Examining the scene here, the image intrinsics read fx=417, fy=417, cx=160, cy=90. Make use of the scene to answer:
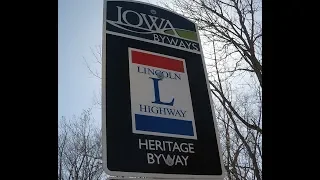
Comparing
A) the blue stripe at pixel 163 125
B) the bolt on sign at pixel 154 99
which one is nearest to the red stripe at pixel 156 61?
the bolt on sign at pixel 154 99

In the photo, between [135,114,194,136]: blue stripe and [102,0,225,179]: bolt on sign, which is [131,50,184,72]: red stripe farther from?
[135,114,194,136]: blue stripe

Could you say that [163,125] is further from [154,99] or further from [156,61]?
[156,61]

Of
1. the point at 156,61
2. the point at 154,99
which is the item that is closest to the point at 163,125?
the point at 154,99

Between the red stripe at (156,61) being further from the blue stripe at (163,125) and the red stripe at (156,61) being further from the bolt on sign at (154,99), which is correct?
the blue stripe at (163,125)

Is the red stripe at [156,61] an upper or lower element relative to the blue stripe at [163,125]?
upper

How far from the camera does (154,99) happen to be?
3.66 ft

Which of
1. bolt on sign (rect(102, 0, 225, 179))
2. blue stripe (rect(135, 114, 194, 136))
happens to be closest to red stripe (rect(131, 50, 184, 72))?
bolt on sign (rect(102, 0, 225, 179))

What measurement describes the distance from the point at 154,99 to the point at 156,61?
114 millimetres

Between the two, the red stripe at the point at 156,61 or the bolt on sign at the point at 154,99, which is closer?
the bolt on sign at the point at 154,99

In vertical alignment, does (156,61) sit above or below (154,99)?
above

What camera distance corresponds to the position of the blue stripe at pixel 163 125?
1.06 m
